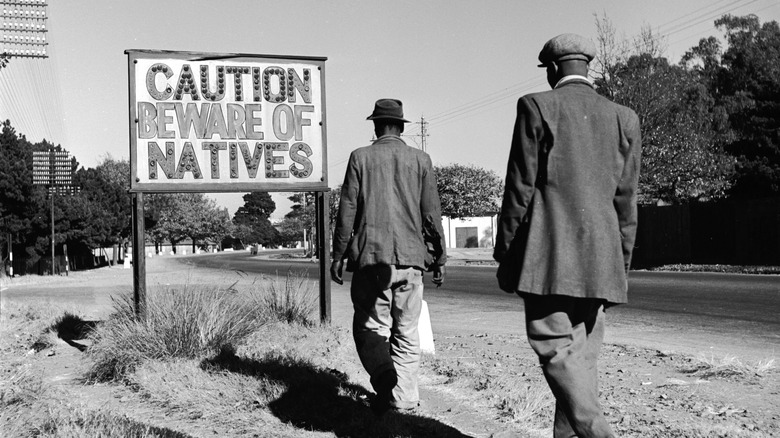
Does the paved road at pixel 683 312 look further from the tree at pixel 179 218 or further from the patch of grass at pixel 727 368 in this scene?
the tree at pixel 179 218

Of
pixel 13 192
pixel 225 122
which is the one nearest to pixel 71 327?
pixel 225 122

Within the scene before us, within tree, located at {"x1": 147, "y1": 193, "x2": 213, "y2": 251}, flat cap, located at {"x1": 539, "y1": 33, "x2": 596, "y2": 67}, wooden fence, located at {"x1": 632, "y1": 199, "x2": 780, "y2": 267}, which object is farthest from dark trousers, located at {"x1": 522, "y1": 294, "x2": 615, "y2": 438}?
tree, located at {"x1": 147, "y1": 193, "x2": 213, "y2": 251}

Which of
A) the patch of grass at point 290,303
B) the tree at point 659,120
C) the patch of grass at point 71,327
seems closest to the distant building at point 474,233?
the tree at point 659,120

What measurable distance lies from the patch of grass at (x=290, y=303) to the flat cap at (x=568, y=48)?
5278 millimetres

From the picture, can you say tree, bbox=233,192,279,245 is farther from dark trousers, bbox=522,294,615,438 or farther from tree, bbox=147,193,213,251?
dark trousers, bbox=522,294,615,438

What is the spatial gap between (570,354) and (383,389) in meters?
1.56

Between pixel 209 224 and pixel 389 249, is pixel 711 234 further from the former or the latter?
pixel 209 224

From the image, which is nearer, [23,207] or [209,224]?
[23,207]

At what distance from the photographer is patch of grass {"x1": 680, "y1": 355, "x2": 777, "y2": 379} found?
18.4 feet

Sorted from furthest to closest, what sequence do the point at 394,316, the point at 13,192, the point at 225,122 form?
the point at 13,192
the point at 225,122
the point at 394,316

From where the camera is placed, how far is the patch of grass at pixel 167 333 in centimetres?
604

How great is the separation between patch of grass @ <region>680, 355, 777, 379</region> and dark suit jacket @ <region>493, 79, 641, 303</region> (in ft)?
9.96

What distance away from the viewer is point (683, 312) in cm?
1153

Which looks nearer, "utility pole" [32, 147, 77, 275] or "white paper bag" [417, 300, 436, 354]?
"white paper bag" [417, 300, 436, 354]
